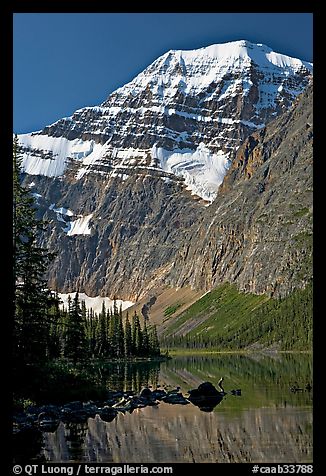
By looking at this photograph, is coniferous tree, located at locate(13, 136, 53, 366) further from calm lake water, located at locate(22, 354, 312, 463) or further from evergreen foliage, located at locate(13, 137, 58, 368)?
calm lake water, located at locate(22, 354, 312, 463)

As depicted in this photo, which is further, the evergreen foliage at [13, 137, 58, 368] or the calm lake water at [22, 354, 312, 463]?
the evergreen foliage at [13, 137, 58, 368]

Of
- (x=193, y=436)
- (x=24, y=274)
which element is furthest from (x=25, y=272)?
(x=193, y=436)

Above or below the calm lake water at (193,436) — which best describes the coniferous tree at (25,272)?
above

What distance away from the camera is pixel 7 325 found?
38.4 feet

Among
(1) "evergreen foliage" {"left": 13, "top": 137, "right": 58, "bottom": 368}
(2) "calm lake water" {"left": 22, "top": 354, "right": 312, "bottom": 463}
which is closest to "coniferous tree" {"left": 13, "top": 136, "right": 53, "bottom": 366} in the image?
(1) "evergreen foliage" {"left": 13, "top": 137, "right": 58, "bottom": 368}

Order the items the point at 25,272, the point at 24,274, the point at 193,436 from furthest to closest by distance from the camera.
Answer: the point at 25,272 < the point at 24,274 < the point at 193,436

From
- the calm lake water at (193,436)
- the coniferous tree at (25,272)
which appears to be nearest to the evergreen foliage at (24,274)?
the coniferous tree at (25,272)

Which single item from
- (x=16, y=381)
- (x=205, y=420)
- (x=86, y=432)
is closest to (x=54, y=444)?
(x=86, y=432)

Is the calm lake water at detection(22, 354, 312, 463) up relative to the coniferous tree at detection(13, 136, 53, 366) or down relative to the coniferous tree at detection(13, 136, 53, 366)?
down

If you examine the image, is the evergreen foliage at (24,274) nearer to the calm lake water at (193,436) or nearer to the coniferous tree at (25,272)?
the coniferous tree at (25,272)

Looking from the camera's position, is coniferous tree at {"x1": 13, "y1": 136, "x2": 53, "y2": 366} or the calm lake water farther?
coniferous tree at {"x1": 13, "y1": 136, "x2": 53, "y2": 366}

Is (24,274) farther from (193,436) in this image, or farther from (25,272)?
(193,436)

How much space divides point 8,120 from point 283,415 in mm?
29808
